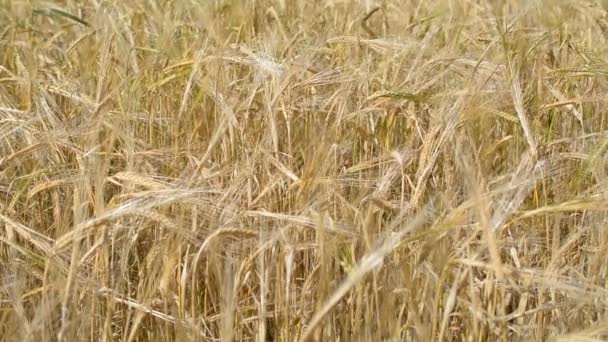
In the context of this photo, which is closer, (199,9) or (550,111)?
(550,111)

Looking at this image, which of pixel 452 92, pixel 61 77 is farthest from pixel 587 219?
pixel 61 77

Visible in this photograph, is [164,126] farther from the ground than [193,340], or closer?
farther from the ground

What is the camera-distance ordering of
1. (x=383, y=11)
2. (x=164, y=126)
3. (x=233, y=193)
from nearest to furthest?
(x=233, y=193)
(x=164, y=126)
(x=383, y=11)

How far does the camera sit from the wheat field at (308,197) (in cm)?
100

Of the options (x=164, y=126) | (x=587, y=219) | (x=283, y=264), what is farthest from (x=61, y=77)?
(x=587, y=219)

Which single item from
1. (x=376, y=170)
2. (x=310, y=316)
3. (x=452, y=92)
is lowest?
(x=310, y=316)

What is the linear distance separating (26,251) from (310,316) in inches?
14.3

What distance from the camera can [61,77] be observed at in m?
1.69

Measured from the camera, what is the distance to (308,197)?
3.68 ft

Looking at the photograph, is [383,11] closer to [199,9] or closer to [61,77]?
[199,9]

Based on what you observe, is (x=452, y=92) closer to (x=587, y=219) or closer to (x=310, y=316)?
(x=587, y=219)

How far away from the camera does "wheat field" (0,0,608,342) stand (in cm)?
100

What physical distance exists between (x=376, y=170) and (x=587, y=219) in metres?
0.30

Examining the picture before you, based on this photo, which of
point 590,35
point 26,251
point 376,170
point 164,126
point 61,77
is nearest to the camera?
point 26,251
